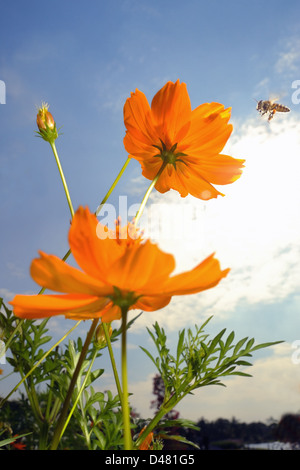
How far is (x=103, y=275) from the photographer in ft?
0.81

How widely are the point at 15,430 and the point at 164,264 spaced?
1.09m

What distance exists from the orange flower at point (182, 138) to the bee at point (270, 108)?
1.06 meters

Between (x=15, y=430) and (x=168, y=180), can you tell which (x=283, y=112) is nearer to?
(x=168, y=180)

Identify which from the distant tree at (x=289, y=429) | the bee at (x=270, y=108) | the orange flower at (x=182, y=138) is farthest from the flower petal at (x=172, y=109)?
the distant tree at (x=289, y=429)

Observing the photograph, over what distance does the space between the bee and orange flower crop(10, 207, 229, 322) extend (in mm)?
1430

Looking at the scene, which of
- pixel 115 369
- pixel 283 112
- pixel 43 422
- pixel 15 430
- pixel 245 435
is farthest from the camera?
pixel 245 435

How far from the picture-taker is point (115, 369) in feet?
1.37

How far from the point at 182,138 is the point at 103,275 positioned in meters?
0.31

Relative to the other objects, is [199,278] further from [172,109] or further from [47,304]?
[172,109]

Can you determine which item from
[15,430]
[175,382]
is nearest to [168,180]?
[175,382]

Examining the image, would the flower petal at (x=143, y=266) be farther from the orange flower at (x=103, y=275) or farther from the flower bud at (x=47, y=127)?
the flower bud at (x=47, y=127)

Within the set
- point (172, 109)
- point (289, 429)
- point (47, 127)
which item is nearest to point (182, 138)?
point (172, 109)

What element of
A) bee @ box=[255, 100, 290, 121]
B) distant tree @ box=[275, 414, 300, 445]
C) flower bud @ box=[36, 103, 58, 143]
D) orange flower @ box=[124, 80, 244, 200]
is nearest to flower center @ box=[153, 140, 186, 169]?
orange flower @ box=[124, 80, 244, 200]

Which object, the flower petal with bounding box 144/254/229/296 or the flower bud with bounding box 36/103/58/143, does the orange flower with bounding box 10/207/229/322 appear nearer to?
the flower petal with bounding box 144/254/229/296
